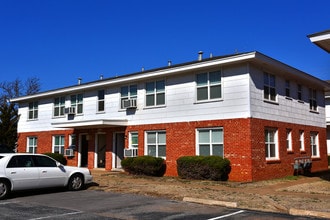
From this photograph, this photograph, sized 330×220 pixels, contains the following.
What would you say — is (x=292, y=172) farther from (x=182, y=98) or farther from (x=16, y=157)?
(x=16, y=157)

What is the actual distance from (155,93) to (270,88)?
640 centimetres

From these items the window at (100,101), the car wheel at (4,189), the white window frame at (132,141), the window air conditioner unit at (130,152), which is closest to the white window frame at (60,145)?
the window at (100,101)

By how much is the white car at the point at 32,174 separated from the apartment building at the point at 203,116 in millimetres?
7042

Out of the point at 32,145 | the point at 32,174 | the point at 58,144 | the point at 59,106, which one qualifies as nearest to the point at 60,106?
the point at 59,106

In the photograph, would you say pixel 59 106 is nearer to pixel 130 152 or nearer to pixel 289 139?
pixel 130 152

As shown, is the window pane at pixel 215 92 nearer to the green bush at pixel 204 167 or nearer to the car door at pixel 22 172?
the green bush at pixel 204 167

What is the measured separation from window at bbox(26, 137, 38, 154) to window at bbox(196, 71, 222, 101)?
51.5 feet

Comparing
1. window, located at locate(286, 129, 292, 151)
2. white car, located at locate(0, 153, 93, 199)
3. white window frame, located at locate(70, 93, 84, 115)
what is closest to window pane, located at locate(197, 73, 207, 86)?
window, located at locate(286, 129, 292, 151)

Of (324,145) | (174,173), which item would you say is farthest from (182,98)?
(324,145)

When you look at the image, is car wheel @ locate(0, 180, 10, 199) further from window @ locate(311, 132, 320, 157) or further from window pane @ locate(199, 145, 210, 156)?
window @ locate(311, 132, 320, 157)

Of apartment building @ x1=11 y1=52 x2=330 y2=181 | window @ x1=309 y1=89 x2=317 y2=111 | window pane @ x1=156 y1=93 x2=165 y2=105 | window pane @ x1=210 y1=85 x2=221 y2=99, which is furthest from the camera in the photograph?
window @ x1=309 y1=89 x2=317 y2=111

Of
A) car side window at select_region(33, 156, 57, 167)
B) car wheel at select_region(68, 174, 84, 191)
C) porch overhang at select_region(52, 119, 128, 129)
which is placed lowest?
car wheel at select_region(68, 174, 84, 191)

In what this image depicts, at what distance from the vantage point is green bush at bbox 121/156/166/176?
20477mm

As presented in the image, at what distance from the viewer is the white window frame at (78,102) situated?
2640cm
